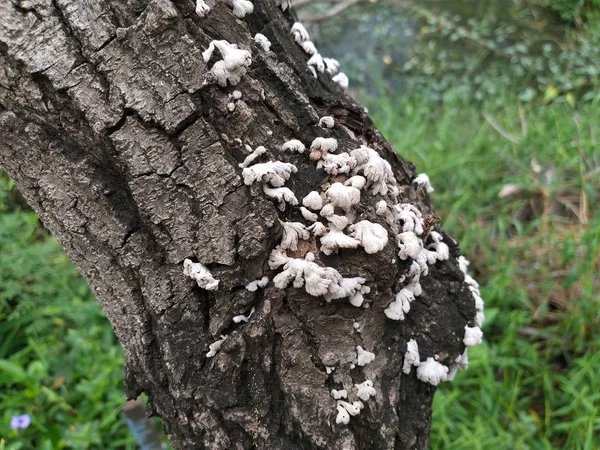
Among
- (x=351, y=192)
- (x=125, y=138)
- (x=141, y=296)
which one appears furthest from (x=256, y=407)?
(x=125, y=138)

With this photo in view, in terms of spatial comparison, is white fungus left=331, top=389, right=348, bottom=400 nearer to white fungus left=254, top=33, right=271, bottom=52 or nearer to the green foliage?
white fungus left=254, top=33, right=271, bottom=52

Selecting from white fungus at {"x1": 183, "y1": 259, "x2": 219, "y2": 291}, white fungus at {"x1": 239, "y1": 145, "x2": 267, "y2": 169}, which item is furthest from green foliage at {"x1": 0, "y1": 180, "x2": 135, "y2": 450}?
white fungus at {"x1": 239, "y1": 145, "x2": 267, "y2": 169}

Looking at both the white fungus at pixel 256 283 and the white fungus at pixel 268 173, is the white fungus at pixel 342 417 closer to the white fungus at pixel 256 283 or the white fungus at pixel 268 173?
the white fungus at pixel 256 283

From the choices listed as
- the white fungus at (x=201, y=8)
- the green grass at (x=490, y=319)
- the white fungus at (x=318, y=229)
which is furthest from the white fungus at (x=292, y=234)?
the green grass at (x=490, y=319)

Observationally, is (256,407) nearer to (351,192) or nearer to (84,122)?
(351,192)

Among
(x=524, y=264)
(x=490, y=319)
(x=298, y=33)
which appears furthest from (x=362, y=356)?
(x=524, y=264)
